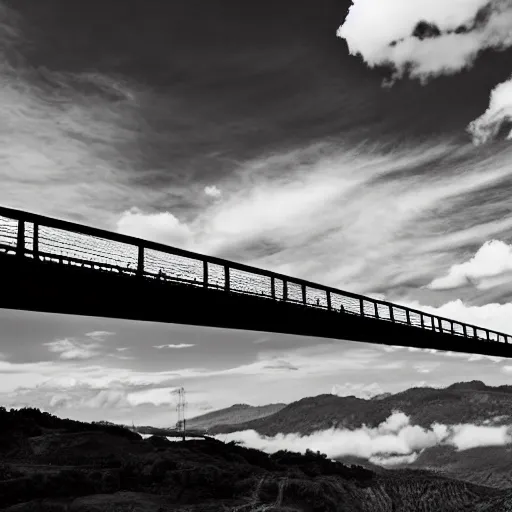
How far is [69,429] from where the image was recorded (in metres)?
35.0

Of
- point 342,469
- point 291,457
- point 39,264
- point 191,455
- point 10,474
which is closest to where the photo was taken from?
point 39,264

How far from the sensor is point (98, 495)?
2045cm

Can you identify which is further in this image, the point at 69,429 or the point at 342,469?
the point at 69,429

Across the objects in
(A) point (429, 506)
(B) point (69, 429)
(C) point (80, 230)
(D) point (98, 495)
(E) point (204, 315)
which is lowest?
(A) point (429, 506)

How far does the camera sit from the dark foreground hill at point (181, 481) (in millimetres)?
20094

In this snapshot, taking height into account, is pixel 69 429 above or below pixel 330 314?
below

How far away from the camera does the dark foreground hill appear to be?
20094mm

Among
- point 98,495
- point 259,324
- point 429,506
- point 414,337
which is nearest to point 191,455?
point 98,495

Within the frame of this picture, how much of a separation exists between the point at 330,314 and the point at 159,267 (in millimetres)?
10405

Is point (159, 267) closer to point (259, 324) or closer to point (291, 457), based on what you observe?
point (259, 324)

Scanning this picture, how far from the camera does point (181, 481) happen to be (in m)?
22.2

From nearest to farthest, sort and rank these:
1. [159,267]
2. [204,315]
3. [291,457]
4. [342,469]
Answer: [159,267], [204,315], [342,469], [291,457]

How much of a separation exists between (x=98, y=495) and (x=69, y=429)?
15883mm

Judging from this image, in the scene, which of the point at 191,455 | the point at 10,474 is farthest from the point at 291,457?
the point at 10,474
